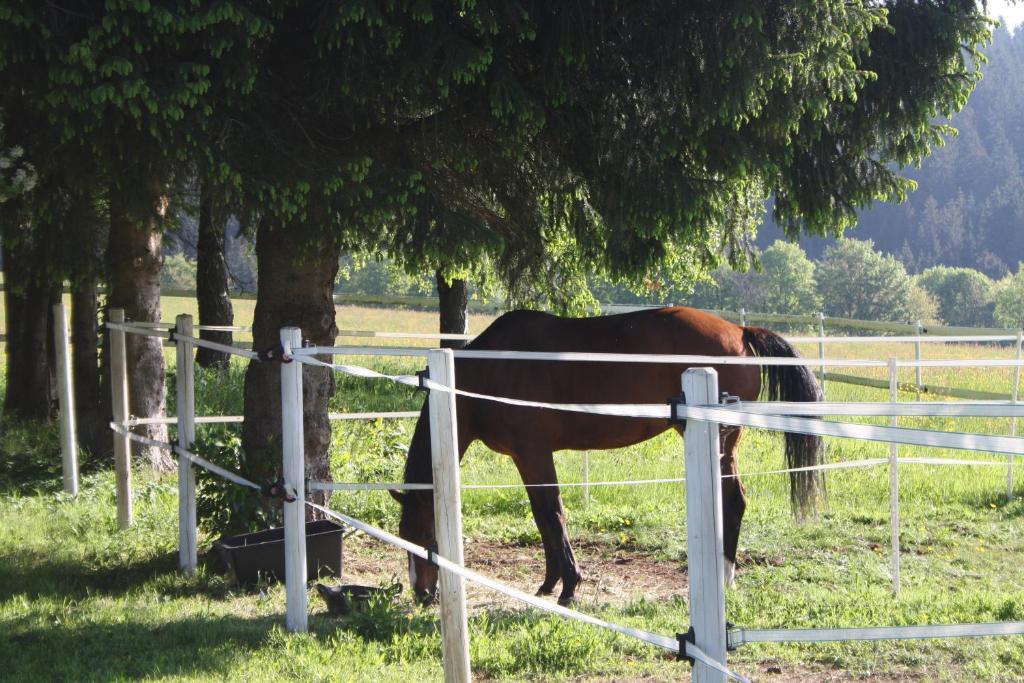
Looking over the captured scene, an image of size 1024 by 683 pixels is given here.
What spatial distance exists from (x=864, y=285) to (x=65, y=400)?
290 feet

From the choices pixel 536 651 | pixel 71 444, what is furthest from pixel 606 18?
pixel 71 444

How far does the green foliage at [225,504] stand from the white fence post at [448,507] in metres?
2.89

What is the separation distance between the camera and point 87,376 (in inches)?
394

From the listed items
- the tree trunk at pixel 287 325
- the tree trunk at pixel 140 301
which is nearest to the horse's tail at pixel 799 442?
the tree trunk at pixel 287 325

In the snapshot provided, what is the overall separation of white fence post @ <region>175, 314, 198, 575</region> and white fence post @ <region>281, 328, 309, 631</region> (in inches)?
58.8

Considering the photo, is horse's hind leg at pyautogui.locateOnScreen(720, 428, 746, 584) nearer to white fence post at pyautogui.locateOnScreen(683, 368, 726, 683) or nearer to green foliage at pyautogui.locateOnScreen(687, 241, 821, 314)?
white fence post at pyautogui.locateOnScreen(683, 368, 726, 683)

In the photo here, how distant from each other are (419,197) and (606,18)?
1.51m

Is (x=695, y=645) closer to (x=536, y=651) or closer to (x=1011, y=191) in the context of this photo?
(x=536, y=651)

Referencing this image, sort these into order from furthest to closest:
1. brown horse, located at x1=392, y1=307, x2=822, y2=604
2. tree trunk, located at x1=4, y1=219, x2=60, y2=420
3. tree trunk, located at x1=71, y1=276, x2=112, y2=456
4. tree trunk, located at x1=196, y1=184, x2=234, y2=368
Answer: tree trunk, located at x1=196, y1=184, x2=234, y2=368 → tree trunk, located at x1=4, y1=219, x2=60, y2=420 → tree trunk, located at x1=71, y1=276, x2=112, y2=456 → brown horse, located at x1=392, y1=307, x2=822, y2=604

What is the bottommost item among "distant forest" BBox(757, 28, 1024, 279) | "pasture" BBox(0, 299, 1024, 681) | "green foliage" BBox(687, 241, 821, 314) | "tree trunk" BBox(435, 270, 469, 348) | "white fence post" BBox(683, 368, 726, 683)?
"pasture" BBox(0, 299, 1024, 681)

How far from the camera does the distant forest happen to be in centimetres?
11406

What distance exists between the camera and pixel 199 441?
637 centimetres

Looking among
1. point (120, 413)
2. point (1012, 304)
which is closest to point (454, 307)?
point (120, 413)

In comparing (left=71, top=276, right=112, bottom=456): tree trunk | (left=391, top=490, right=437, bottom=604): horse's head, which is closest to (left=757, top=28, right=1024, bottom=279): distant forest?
(left=71, top=276, right=112, bottom=456): tree trunk
